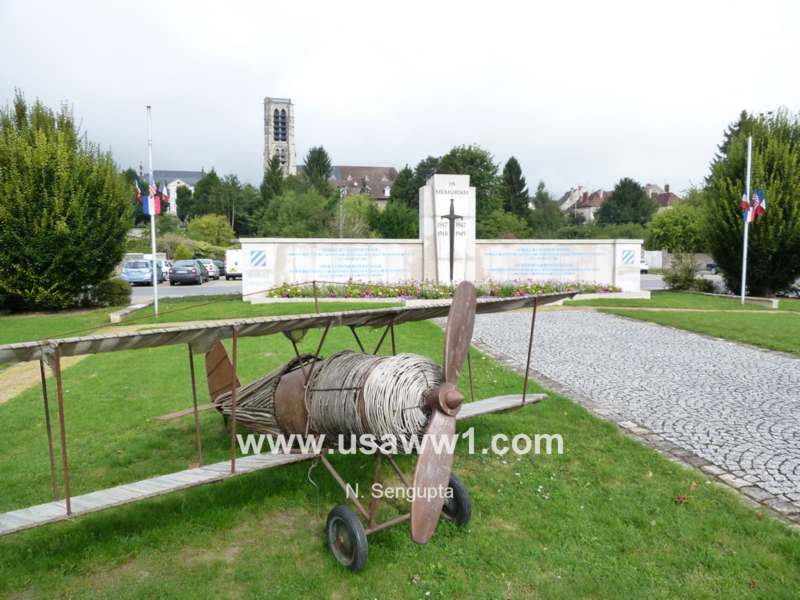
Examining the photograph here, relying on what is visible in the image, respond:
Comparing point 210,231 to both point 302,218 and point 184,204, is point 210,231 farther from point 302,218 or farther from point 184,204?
point 184,204

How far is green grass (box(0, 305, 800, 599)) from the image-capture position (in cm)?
415

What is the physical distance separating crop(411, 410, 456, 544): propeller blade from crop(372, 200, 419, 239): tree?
2164 inches

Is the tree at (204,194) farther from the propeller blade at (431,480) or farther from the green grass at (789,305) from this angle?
the propeller blade at (431,480)

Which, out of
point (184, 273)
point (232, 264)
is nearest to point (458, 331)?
point (184, 273)

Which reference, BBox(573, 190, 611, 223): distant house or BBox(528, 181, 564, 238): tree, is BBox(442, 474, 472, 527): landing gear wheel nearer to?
BBox(528, 181, 564, 238): tree

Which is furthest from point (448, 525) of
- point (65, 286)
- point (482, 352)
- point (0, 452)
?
point (65, 286)

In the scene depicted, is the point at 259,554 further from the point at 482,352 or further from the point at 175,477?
the point at 482,352

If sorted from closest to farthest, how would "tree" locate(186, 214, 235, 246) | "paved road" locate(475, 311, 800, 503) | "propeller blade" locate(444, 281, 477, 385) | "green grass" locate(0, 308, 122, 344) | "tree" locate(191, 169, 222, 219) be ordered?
"propeller blade" locate(444, 281, 477, 385), "paved road" locate(475, 311, 800, 503), "green grass" locate(0, 308, 122, 344), "tree" locate(186, 214, 235, 246), "tree" locate(191, 169, 222, 219)

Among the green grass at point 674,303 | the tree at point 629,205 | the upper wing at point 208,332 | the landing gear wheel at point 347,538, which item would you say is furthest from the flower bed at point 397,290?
the tree at point 629,205

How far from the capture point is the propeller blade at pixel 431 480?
3.91 m

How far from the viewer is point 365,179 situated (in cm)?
12362

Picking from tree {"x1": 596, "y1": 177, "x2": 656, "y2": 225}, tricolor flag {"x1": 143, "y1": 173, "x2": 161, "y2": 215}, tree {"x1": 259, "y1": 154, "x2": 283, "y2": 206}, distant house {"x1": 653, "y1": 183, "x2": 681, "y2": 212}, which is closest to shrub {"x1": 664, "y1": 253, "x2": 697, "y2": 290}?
tricolor flag {"x1": 143, "y1": 173, "x2": 161, "y2": 215}

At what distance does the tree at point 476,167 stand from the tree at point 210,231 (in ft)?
109

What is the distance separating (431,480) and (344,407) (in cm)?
107
